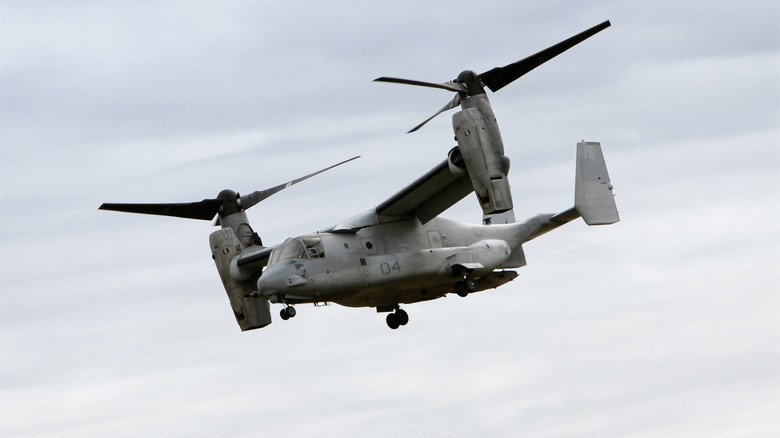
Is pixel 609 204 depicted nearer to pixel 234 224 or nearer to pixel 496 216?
pixel 496 216

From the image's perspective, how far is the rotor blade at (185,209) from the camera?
4284cm

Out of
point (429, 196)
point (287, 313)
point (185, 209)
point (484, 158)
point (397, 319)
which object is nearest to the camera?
point (484, 158)

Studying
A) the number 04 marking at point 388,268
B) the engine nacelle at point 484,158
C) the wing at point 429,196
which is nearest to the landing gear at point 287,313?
the number 04 marking at point 388,268

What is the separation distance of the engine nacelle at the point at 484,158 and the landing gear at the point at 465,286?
5184 millimetres

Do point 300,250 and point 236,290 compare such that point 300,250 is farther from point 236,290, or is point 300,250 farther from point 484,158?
point 484,158

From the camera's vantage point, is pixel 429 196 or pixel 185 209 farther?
pixel 185 209

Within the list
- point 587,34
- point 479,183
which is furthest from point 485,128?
point 587,34

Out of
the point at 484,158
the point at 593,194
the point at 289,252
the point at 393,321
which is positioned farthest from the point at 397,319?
the point at 484,158

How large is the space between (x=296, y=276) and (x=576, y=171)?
9165 millimetres

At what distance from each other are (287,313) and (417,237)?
4838 mm

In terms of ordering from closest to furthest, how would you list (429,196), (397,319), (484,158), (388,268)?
(484,158)
(388,268)
(429,196)
(397,319)

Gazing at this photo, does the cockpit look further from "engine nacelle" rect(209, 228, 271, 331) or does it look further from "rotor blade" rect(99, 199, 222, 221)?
"rotor blade" rect(99, 199, 222, 221)

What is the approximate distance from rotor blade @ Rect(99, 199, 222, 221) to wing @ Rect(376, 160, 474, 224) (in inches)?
270

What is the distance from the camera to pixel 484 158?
112 feet
